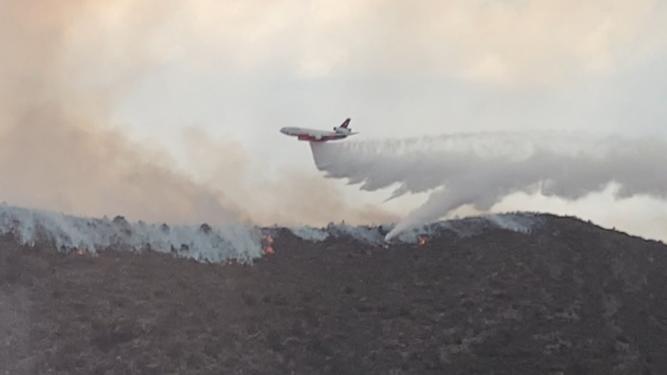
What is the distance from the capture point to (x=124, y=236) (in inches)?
3152

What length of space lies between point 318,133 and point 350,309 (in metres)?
18.5

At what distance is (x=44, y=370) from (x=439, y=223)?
4102cm

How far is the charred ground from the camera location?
62875 millimetres

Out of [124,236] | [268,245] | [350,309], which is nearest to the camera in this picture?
[350,309]

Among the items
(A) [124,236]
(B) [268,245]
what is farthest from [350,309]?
(A) [124,236]

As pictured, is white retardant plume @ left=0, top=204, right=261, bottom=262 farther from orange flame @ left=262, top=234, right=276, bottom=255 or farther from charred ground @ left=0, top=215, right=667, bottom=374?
charred ground @ left=0, top=215, right=667, bottom=374

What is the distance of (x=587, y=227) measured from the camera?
86750 mm

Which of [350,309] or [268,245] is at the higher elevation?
[268,245]

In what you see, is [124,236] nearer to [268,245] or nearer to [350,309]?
[268,245]

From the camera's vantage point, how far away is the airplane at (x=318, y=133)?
84062mm

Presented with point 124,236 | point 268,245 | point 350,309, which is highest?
point 124,236

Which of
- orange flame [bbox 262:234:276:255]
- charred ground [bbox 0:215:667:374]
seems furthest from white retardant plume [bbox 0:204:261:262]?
charred ground [bbox 0:215:667:374]

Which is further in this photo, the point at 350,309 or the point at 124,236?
the point at 124,236

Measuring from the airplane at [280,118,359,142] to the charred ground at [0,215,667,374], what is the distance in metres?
8.69
